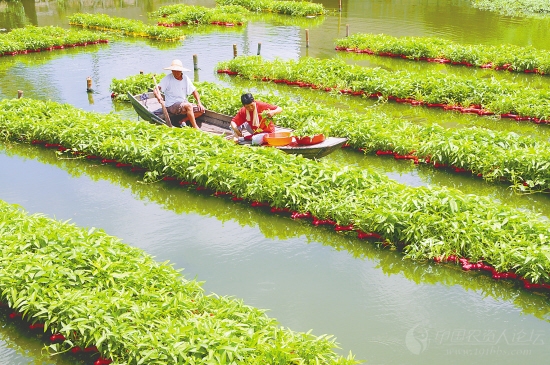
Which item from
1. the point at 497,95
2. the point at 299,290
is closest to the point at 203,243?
the point at 299,290

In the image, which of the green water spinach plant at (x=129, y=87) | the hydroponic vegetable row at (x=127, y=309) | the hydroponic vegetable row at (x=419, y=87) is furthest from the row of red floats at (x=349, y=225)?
the hydroponic vegetable row at (x=419, y=87)

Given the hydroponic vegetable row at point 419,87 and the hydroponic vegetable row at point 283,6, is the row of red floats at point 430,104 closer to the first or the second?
the hydroponic vegetable row at point 419,87

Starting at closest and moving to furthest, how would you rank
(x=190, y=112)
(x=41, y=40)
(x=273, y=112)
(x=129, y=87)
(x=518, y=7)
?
(x=273, y=112)
(x=190, y=112)
(x=129, y=87)
(x=41, y=40)
(x=518, y=7)

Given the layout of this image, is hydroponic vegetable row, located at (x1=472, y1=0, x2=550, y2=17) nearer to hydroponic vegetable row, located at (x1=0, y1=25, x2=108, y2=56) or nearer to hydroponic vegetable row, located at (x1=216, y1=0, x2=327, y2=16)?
hydroponic vegetable row, located at (x1=216, y1=0, x2=327, y2=16)

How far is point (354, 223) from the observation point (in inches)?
372

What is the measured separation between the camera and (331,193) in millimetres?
10023

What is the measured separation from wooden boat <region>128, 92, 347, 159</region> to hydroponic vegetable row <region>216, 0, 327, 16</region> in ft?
66.3

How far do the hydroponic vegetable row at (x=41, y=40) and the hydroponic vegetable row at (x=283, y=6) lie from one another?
37.2 ft

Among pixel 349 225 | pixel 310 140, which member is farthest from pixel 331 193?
pixel 310 140

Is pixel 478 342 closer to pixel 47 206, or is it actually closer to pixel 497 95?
pixel 47 206

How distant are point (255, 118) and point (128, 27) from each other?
17.7m

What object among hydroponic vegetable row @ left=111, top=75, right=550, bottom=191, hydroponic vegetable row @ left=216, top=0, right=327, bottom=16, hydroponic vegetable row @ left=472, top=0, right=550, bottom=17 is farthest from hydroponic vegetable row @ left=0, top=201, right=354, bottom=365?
hydroponic vegetable row @ left=472, top=0, right=550, bottom=17

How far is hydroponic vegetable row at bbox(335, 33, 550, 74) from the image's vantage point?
782 inches

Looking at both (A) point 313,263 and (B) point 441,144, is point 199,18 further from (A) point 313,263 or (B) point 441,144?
(A) point 313,263
